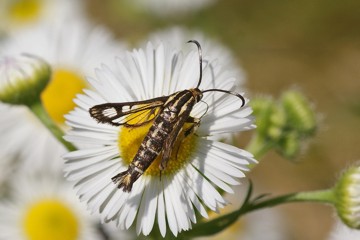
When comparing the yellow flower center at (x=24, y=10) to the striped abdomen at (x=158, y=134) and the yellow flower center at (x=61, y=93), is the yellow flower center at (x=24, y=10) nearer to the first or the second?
the yellow flower center at (x=61, y=93)

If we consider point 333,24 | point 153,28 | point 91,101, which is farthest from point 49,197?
point 333,24

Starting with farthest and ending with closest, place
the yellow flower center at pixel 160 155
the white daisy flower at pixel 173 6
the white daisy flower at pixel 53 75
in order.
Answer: the white daisy flower at pixel 173 6 → the white daisy flower at pixel 53 75 → the yellow flower center at pixel 160 155

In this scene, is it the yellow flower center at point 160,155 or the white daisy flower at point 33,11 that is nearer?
the yellow flower center at point 160,155

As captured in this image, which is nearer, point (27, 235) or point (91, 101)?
point (91, 101)

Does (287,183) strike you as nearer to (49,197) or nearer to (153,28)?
(153,28)

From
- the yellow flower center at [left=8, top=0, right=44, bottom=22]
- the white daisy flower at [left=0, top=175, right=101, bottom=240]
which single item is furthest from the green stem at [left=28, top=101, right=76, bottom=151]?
the yellow flower center at [left=8, top=0, right=44, bottom=22]

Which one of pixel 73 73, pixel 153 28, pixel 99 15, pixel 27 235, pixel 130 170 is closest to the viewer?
pixel 130 170

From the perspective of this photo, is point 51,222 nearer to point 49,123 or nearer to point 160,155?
point 49,123

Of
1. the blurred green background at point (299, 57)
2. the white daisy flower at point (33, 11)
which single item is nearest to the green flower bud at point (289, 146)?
the blurred green background at point (299, 57)
